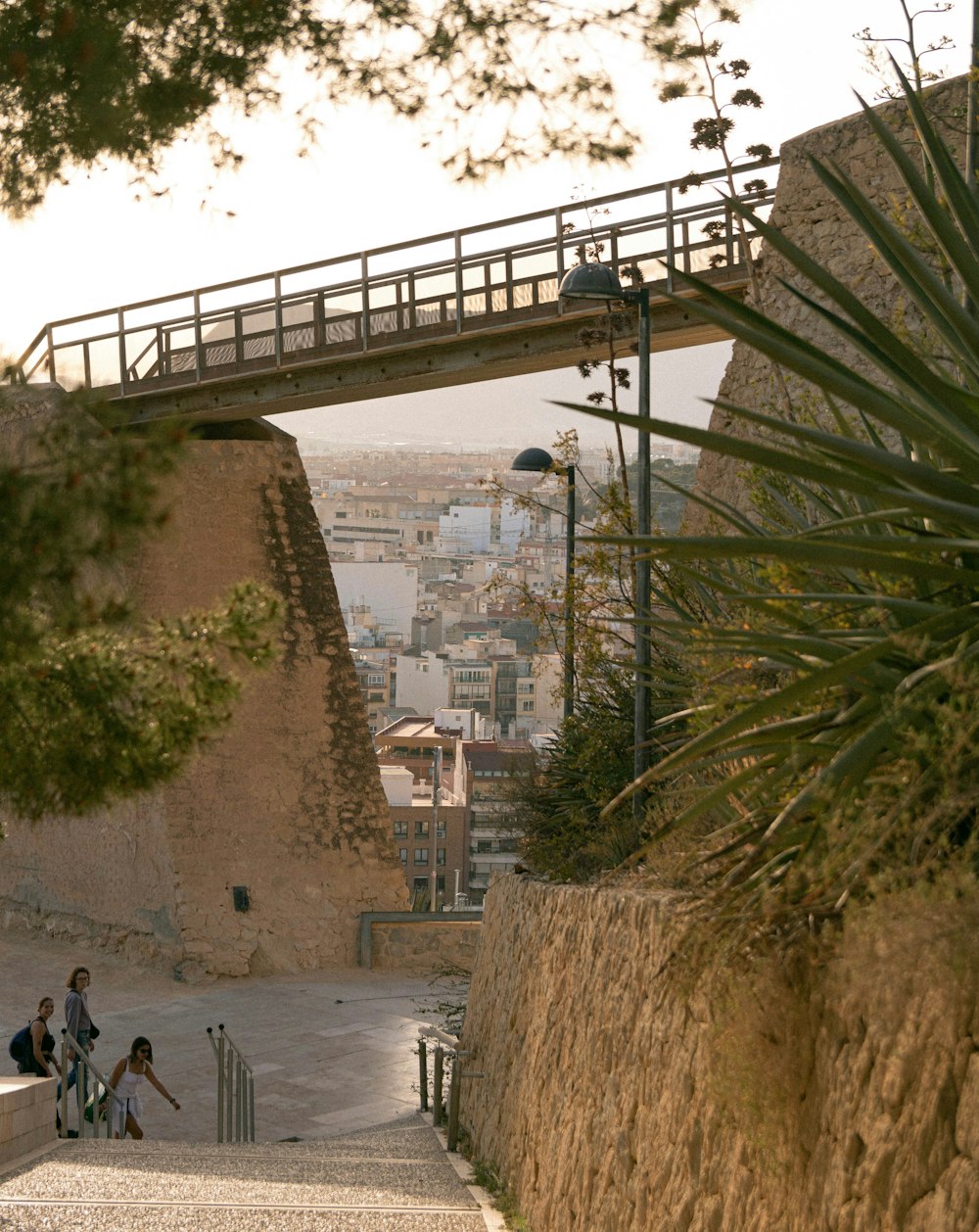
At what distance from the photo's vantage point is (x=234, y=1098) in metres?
10.5

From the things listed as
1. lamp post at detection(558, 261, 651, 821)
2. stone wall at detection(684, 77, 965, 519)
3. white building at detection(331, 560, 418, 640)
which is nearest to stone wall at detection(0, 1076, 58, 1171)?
lamp post at detection(558, 261, 651, 821)

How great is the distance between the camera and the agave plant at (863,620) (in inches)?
125

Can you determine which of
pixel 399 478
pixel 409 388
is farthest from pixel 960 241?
pixel 399 478

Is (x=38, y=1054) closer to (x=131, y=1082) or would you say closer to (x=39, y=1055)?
(x=39, y=1055)

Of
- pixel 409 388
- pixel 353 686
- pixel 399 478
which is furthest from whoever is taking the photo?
pixel 399 478

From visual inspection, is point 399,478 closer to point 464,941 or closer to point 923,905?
point 464,941

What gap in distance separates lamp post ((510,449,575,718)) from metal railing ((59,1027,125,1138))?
370 centimetres

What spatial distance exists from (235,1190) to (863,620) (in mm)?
4197

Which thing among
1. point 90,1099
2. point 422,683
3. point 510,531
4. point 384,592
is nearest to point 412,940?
point 90,1099

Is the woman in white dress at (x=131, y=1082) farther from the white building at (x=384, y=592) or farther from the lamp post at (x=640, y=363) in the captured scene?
the white building at (x=384, y=592)

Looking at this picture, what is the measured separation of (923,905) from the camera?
2.83 meters

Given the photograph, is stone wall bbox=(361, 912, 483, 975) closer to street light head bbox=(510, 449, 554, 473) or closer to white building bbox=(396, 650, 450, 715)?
street light head bbox=(510, 449, 554, 473)

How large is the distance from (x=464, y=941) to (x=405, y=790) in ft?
110

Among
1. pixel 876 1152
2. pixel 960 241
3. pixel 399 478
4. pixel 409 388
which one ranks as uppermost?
pixel 399 478
